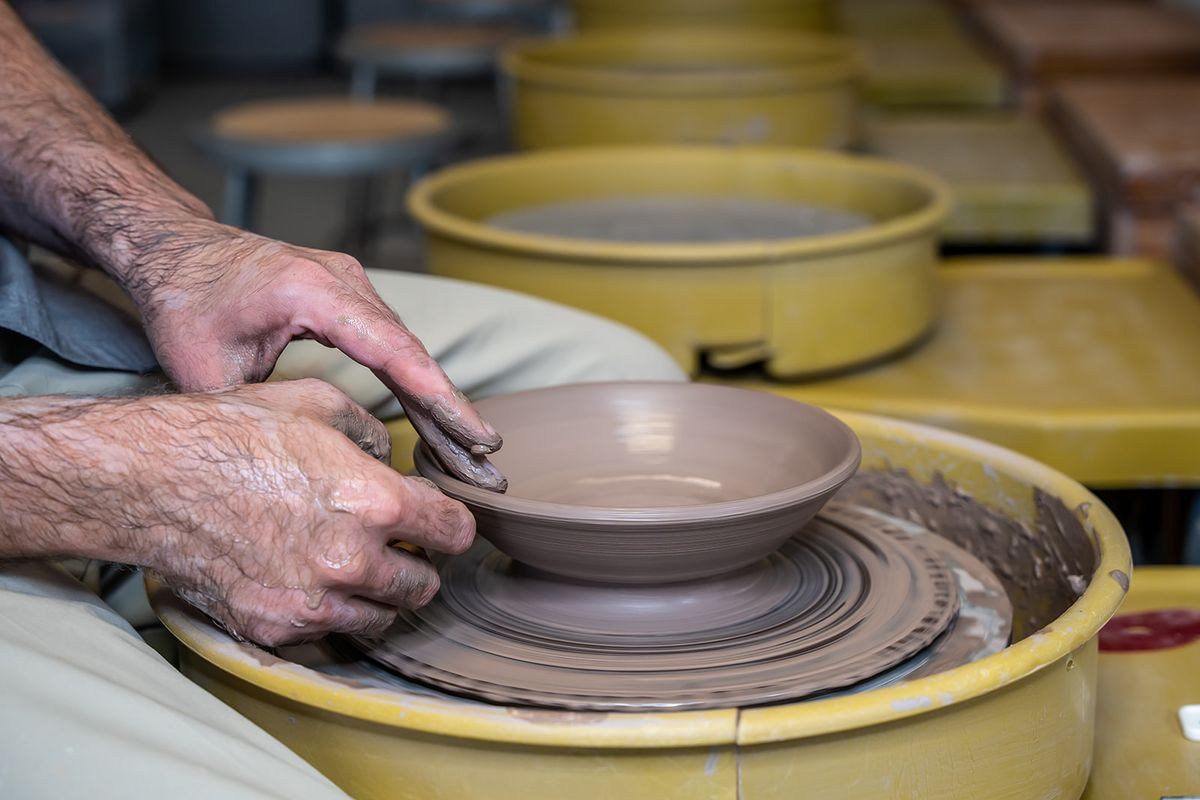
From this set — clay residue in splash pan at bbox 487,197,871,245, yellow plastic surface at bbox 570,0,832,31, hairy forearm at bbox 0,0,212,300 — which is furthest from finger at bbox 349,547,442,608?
yellow plastic surface at bbox 570,0,832,31

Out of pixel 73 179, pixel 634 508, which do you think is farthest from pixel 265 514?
pixel 73 179

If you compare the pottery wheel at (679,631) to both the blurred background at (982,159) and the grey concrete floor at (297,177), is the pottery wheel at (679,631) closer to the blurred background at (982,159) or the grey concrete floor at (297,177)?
the blurred background at (982,159)

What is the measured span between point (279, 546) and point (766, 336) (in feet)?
3.53

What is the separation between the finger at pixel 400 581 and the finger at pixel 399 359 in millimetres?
98

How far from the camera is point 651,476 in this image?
1.21 meters

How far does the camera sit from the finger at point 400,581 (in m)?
0.90

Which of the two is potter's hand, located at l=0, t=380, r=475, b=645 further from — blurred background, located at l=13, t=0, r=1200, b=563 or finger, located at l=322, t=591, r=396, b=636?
blurred background, located at l=13, t=0, r=1200, b=563

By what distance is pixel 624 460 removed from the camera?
4.03 feet

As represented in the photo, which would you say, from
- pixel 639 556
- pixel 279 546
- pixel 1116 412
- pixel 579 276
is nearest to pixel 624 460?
pixel 639 556

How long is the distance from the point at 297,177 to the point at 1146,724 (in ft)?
15.4

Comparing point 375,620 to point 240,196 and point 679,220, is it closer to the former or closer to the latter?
point 679,220

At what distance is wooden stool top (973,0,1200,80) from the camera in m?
3.62

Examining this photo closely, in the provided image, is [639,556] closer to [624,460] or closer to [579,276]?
[624,460]

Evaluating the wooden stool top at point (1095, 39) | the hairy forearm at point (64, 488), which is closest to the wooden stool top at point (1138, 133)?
the wooden stool top at point (1095, 39)
